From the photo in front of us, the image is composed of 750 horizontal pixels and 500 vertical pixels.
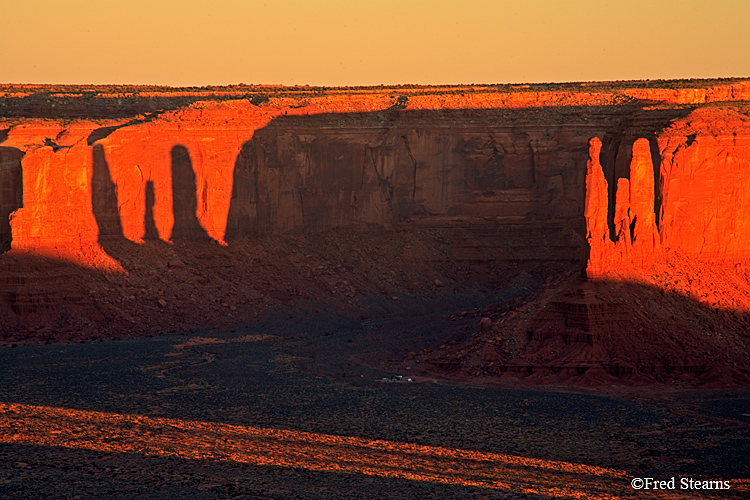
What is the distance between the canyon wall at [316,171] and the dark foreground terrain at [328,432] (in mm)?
10927

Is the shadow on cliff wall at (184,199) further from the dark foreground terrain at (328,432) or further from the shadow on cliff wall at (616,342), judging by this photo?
the shadow on cliff wall at (616,342)

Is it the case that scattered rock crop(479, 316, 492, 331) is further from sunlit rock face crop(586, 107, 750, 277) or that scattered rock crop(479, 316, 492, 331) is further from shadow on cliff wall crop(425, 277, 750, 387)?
sunlit rock face crop(586, 107, 750, 277)

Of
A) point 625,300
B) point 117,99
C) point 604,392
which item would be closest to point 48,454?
point 604,392

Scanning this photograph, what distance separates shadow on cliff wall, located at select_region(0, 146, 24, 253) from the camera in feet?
160

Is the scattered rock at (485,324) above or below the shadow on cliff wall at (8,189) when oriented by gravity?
below

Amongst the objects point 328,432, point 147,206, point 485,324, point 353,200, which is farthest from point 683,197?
point 147,206

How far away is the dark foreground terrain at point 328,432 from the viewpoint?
79.0ft

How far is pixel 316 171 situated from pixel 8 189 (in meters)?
18.3

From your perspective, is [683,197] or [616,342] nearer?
[616,342]

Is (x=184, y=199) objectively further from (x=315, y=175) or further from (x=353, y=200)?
(x=353, y=200)

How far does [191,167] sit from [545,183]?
2034cm

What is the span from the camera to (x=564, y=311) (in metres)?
37.3

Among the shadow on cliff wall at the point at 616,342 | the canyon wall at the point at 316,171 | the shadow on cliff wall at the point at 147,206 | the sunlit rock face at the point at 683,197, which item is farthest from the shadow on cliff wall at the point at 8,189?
the sunlit rock face at the point at 683,197

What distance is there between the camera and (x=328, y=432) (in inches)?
1158
